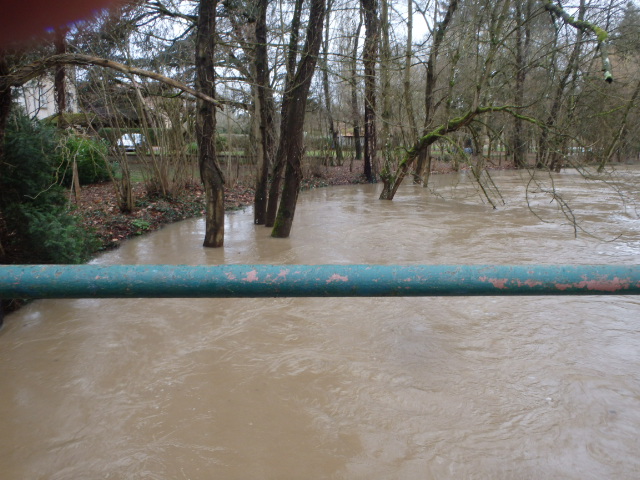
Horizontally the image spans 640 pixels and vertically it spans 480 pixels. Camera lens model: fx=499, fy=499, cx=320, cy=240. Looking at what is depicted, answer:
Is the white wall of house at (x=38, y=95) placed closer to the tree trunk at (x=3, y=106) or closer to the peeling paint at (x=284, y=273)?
the tree trunk at (x=3, y=106)

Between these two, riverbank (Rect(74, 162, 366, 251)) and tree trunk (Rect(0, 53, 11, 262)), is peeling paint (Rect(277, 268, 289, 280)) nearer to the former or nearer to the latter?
tree trunk (Rect(0, 53, 11, 262))

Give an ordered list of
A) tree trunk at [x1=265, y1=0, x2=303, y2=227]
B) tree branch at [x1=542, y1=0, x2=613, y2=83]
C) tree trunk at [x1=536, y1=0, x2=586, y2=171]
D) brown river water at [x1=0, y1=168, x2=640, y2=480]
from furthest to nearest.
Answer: tree trunk at [x1=265, y1=0, x2=303, y2=227] < tree trunk at [x1=536, y1=0, x2=586, y2=171] < tree branch at [x1=542, y1=0, x2=613, y2=83] < brown river water at [x1=0, y1=168, x2=640, y2=480]

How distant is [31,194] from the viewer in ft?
16.2

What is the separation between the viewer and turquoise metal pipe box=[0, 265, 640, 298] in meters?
0.95

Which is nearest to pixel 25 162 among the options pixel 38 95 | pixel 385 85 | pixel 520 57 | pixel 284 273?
pixel 38 95

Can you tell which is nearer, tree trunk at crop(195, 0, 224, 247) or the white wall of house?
the white wall of house

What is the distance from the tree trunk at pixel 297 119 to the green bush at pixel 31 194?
12.4ft

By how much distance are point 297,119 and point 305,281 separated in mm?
7517

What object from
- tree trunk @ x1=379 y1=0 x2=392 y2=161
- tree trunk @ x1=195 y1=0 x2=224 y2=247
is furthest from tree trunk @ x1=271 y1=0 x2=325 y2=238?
tree trunk @ x1=379 y1=0 x2=392 y2=161

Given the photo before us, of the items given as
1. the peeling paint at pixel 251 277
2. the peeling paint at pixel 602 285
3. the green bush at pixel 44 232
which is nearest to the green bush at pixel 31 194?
the green bush at pixel 44 232

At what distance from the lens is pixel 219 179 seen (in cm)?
719

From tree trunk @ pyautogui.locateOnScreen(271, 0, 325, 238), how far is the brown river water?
320cm

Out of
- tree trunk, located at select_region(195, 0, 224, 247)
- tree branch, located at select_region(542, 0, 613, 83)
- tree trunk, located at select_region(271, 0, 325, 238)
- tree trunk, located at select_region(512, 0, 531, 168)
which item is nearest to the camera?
tree branch, located at select_region(542, 0, 613, 83)

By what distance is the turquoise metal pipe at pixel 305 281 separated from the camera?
949 mm
